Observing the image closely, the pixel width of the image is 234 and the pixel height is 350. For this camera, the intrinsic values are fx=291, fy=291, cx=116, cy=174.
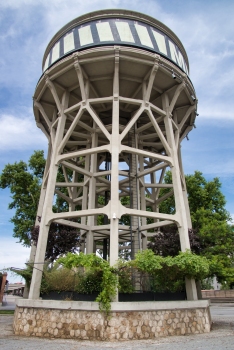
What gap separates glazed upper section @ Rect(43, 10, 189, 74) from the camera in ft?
49.0

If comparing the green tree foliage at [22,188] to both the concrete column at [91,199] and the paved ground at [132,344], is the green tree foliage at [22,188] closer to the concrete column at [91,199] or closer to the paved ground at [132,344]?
the concrete column at [91,199]

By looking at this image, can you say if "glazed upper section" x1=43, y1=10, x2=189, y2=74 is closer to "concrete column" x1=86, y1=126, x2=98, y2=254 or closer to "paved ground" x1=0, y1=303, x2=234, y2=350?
"concrete column" x1=86, y1=126, x2=98, y2=254

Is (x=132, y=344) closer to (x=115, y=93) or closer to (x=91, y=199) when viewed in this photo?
(x=91, y=199)

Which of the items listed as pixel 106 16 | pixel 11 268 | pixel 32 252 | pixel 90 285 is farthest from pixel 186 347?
pixel 106 16

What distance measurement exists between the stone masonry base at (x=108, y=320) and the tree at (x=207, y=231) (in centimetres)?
551

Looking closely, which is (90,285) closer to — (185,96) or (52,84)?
(52,84)

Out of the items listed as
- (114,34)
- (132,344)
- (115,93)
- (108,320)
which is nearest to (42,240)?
(108,320)

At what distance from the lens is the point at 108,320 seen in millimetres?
9625

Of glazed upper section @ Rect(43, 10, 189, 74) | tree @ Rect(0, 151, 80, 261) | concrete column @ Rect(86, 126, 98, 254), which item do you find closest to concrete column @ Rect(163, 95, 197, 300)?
glazed upper section @ Rect(43, 10, 189, 74)

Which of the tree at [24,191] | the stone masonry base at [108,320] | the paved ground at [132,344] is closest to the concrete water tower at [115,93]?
the stone masonry base at [108,320]

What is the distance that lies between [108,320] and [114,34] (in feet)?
43.3

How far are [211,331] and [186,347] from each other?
13.0 feet

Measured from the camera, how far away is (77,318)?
1001 cm

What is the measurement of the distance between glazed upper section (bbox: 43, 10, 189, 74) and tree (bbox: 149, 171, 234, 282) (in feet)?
33.1
